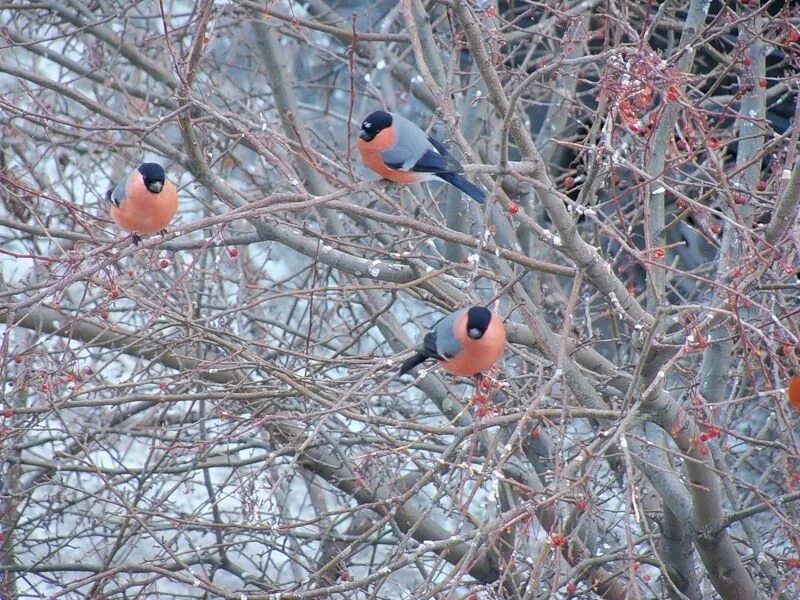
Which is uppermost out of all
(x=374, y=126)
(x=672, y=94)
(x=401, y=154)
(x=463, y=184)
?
(x=374, y=126)

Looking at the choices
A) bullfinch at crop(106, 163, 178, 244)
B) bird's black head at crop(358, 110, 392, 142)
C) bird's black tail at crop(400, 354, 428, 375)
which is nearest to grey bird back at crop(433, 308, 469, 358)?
bird's black tail at crop(400, 354, 428, 375)

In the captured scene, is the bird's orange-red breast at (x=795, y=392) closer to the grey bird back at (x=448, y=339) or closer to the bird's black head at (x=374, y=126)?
the grey bird back at (x=448, y=339)

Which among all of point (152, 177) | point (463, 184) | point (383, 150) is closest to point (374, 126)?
point (383, 150)

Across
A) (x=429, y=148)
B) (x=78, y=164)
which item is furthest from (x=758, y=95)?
(x=78, y=164)

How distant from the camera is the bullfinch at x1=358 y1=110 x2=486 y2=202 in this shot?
11.4 ft

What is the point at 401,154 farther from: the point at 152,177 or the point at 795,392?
the point at 795,392

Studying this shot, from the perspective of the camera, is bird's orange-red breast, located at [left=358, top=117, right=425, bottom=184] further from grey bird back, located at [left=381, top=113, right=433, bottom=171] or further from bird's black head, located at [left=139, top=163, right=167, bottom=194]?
bird's black head, located at [left=139, top=163, right=167, bottom=194]

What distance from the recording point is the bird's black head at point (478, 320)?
2.74m

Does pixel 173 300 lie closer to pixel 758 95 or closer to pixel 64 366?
pixel 64 366

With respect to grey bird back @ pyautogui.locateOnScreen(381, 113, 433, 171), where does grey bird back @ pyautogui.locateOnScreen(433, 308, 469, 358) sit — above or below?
below

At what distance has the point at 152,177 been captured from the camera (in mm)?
3518

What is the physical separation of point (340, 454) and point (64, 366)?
1.02 metres

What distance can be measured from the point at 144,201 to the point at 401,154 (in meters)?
0.85

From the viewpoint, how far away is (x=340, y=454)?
386cm
